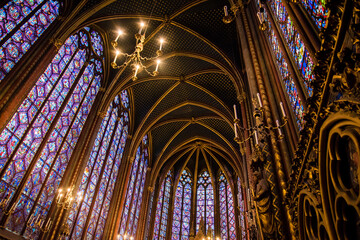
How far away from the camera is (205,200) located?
20.3 m

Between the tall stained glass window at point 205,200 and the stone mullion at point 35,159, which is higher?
the tall stained glass window at point 205,200

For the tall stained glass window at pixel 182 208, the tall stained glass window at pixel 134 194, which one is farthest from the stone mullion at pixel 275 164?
the tall stained glass window at pixel 182 208

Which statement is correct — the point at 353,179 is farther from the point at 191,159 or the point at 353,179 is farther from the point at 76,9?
the point at 191,159

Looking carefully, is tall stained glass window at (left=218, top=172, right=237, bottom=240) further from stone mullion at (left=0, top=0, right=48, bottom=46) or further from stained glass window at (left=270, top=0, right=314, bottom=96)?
stone mullion at (left=0, top=0, right=48, bottom=46)

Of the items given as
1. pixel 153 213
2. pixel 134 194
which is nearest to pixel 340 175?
pixel 134 194

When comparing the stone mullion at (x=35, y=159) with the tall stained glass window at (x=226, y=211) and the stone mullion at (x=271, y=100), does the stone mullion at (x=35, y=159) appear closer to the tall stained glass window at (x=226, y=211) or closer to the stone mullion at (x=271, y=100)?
the stone mullion at (x=271, y=100)

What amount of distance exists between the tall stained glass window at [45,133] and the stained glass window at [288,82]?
7.68 metres

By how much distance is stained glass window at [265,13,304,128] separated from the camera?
15.4 feet

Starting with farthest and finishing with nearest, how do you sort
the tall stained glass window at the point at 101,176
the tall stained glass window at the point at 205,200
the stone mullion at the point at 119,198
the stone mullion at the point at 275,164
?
the tall stained glass window at the point at 205,200 < the stone mullion at the point at 119,198 < the tall stained glass window at the point at 101,176 < the stone mullion at the point at 275,164

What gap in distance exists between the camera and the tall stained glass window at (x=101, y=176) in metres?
10.7

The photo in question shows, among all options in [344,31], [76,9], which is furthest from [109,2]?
[344,31]

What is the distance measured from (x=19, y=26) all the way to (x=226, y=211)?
16758 mm

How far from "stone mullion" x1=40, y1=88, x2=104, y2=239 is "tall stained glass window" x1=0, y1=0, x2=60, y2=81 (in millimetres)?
4071

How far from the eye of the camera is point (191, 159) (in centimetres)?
2233
